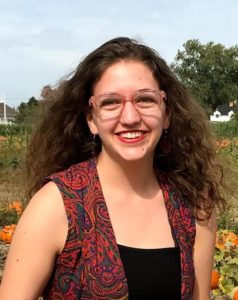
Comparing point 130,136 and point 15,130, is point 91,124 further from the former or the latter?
point 15,130

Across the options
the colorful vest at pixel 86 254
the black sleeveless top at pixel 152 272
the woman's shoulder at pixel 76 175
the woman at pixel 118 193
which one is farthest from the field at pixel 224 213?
the black sleeveless top at pixel 152 272

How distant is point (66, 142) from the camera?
2.11 meters

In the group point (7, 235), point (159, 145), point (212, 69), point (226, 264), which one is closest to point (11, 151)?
point (7, 235)

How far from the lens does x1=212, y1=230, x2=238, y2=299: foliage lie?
3.54m

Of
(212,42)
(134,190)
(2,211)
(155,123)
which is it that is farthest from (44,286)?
(212,42)

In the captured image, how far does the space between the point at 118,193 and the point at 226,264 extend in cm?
203

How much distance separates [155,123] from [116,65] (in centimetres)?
24

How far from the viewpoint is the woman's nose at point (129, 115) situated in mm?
1808

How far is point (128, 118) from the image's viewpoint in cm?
181

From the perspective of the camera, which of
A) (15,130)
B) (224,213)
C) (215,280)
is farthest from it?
(15,130)

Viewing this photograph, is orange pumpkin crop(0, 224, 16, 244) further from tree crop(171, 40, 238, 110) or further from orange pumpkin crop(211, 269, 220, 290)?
tree crop(171, 40, 238, 110)

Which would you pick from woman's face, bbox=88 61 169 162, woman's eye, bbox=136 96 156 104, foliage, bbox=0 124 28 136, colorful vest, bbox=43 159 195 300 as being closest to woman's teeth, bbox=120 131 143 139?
woman's face, bbox=88 61 169 162

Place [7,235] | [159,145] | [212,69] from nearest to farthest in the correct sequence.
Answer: [159,145], [7,235], [212,69]

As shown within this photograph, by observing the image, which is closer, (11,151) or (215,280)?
(215,280)
